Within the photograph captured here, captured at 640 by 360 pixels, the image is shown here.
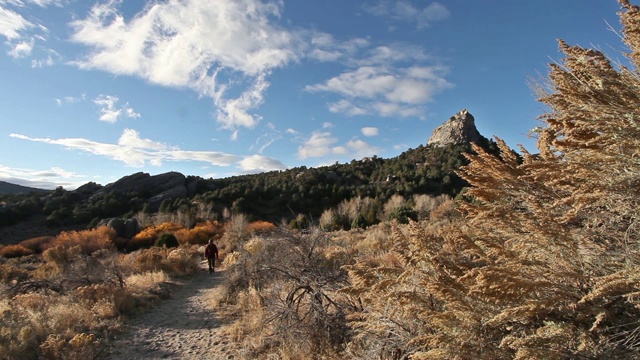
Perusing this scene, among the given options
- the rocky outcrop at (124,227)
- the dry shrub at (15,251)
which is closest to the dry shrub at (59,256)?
the dry shrub at (15,251)

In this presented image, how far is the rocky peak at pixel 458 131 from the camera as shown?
213 feet

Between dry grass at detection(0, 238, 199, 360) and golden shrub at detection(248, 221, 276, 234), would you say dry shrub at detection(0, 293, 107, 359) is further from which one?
golden shrub at detection(248, 221, 276, 234)

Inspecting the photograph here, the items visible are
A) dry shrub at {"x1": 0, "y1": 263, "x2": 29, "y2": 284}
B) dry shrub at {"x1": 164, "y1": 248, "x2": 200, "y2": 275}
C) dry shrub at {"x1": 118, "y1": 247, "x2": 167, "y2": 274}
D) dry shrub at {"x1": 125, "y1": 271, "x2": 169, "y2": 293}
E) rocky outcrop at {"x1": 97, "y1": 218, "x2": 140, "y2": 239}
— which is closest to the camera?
dry shrub at {"x1": 125, "y1": 271, "x2": 169, "y2": 293}

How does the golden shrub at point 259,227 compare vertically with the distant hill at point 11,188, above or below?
below

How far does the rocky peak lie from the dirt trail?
60.3 m

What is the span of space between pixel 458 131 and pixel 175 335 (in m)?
65.9

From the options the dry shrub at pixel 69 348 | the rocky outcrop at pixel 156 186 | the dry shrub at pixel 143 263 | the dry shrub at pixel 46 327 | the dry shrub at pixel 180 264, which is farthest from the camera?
the rocky outcrop at pixel 156 186

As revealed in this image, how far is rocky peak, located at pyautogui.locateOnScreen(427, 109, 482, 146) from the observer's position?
2559 inches

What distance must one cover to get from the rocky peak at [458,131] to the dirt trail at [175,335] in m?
60.3

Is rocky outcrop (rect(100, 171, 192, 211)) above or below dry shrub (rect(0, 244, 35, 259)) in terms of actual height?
above

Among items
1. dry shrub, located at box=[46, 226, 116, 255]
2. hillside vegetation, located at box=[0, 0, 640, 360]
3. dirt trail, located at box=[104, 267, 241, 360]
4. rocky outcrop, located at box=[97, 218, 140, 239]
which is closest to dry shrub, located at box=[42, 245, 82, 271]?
dry shrub, located at box=[46, 226, 116, 255]

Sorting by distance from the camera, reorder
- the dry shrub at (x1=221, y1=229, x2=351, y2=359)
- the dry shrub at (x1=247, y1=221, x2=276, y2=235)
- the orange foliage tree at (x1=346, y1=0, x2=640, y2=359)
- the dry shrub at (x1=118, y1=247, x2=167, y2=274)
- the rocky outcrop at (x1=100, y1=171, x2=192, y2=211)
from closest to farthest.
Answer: the orange foliage tree at (x1=346, y1=0, x2=640, y2=359) < the dry shrub at (x1=221, y1=229, x2=351, y2=359) < the dry shrub at (x1=118, y1=247, x2=167, y2=274) < the dry shrub at (x1=247, y1=221, x2=276, y2=235) < the rocky outcrop at (x1=100, y1=171, x2=192, y2=211)

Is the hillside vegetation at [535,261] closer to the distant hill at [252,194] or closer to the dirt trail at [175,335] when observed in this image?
the dirt trail at [175,335]

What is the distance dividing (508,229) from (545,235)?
51 cm
